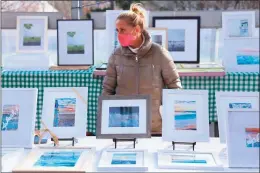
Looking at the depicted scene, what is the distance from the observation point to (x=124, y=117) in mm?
1949

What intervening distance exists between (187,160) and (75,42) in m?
2.79

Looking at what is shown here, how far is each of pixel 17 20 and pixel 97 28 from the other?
83 cm

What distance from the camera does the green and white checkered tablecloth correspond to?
3873 mm

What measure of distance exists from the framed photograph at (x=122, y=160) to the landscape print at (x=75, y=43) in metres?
2.57

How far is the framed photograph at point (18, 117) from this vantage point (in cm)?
198

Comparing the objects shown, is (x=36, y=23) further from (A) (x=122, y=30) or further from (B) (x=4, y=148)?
(B) (x=4, y=148)

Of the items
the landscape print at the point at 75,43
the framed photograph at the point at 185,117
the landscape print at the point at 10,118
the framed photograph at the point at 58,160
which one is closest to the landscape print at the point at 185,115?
the framed photograph at the point at 185,117

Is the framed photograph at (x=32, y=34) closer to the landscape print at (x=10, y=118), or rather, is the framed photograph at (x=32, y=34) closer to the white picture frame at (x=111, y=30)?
the white picture frame at (x=111, y=30)

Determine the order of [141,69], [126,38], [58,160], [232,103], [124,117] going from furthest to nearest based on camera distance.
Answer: [141,69] < [126,38] < [232,103] < [124,117] < [58,160]

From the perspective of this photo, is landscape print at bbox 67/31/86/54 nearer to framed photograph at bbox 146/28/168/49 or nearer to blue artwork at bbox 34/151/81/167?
framed photograph at bbox 146/28/168/49

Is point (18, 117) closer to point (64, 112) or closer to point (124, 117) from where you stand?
point (64, 112)

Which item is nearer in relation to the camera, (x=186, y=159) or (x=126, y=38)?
(x=186, y=159)

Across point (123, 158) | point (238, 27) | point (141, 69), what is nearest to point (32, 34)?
point (238, 27)

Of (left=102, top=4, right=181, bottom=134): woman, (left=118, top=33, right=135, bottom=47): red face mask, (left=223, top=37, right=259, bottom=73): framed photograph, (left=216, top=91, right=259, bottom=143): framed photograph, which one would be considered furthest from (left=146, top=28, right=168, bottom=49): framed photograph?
(left=216, top=91, right=259, bottom=143): framed photograph
